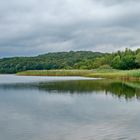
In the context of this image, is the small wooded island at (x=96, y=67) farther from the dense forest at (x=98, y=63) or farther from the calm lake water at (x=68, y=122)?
the calm lake water at (x=68, y=122)

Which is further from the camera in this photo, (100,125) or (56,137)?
(100,125)

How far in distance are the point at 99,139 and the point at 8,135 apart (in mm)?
3837

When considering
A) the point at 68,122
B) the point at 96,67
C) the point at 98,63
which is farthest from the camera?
the point at 98,63

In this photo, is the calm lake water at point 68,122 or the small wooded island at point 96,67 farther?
the small wooded island at point 96,67

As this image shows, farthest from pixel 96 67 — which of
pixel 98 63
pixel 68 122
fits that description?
pixel 68 122

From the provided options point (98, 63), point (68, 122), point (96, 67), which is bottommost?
point (68, 122)

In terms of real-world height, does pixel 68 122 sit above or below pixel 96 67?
below

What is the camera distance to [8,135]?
1455 centimetres

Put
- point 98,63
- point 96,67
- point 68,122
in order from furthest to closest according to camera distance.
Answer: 1. point 98,63
2. point 96,67
3. point 68,122

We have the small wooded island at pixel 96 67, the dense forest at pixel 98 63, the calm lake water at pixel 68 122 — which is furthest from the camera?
the dense forest at pixel 98 63

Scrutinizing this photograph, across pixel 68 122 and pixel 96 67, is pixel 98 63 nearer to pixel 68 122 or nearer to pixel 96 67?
pixel 96 67

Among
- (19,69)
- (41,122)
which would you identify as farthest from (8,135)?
(19,69)

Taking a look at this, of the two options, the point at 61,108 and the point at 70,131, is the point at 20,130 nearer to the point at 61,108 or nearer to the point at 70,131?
the point at 70,131

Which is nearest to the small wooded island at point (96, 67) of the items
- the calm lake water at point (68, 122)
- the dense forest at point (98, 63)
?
the dense forest at point (98, 63)
